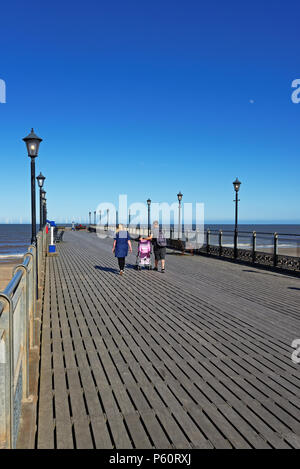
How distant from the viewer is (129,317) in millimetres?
6559

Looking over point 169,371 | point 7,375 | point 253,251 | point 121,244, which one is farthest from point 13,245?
point 7,375

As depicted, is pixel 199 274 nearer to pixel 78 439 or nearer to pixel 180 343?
pixel 180 343

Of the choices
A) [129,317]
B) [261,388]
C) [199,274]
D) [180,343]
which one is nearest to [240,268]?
[199,274]

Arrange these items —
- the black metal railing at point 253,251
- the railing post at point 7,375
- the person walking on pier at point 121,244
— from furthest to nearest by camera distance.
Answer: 1. the black metal railing at point 253,251
2. the person walking on pier at point 121,244
3. the railing post at point 7,375

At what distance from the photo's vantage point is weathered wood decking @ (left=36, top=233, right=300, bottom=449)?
3.08m

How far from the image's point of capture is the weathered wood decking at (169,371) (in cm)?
308

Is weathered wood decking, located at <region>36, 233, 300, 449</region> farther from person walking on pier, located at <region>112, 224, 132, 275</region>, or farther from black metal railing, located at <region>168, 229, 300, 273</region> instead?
black metal railing, located at <region>168, 229, 300, 273</region>

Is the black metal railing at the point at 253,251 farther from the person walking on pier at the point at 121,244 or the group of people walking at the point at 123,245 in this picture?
the person walking on pier at the point at 121,244

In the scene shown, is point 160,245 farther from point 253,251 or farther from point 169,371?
point 169,371

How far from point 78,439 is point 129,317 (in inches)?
142

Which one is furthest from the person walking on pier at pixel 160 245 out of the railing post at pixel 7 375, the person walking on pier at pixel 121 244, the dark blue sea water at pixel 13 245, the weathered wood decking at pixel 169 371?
the dark blue sea water at pixel 13 245

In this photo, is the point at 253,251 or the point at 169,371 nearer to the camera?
the point at 169,371

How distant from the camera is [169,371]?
4270 mm

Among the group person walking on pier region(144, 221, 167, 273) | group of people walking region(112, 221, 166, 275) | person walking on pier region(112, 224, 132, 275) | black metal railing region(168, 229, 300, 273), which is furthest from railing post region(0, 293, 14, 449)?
black metal railing region(168, 229, 300, 273)
